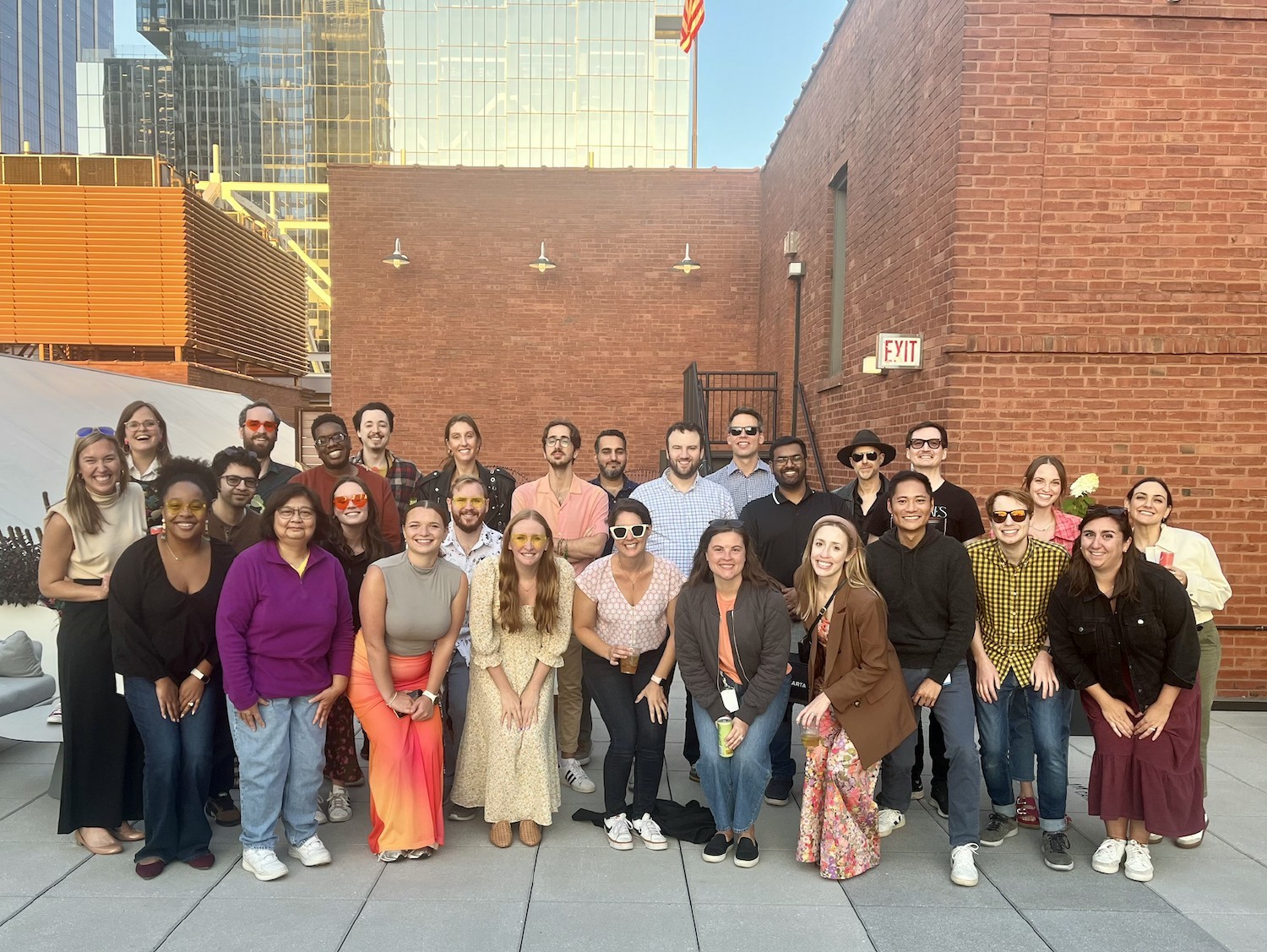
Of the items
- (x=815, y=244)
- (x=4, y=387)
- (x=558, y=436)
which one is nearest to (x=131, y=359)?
(x=4, y=387)

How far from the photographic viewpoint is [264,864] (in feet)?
11.4

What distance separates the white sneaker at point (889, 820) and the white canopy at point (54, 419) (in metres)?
5.16

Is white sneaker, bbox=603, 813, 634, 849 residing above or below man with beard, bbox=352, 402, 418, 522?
below

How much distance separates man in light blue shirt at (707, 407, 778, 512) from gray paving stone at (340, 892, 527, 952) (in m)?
2.77

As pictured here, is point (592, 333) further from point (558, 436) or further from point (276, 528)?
point (276, 528)

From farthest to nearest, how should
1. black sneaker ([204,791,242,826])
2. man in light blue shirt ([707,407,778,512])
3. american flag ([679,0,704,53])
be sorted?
american flag ([679,0,704,53]), man in light blue shirt ([707,407,778,512]), black sneaker ([204,791,242,826])

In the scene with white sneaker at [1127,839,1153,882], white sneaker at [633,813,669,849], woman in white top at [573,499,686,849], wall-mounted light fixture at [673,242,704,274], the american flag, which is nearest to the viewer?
white sneaker at [1127,839,1153,882]

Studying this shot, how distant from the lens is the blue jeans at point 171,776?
11.6 ft

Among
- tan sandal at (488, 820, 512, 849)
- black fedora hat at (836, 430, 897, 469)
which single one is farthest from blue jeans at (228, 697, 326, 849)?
black fedora hat at (836, 430, 897, 469)

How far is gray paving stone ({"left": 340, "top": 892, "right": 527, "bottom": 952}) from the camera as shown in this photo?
2986 millimetres

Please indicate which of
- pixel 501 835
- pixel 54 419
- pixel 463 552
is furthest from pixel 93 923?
pixel 54 419

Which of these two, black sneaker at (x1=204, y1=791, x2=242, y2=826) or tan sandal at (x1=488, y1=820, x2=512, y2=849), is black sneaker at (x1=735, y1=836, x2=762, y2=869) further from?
black sneaker at (x1=204, y1=791, x2=242, y2=826)

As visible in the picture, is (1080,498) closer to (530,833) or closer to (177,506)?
(530,833)

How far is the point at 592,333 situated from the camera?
1348cm
